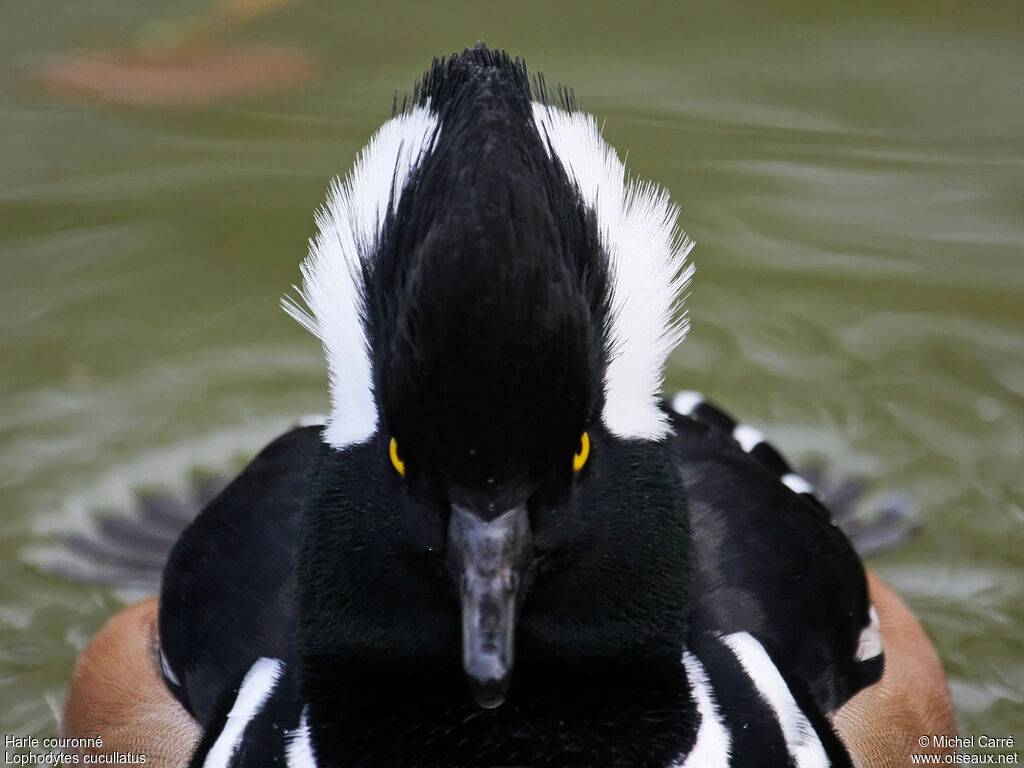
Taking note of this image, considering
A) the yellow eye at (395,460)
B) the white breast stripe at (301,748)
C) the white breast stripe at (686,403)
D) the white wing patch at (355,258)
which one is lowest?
the white breast stripe at (301,748)

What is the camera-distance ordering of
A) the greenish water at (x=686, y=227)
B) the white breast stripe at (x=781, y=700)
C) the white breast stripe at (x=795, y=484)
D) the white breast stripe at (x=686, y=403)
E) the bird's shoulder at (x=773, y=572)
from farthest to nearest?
the greenish water at (x=686, y=227) < the white breast stripe at (x=686, y=403) < the white breast stripe at (x=795, y=484) < the bird's shoulder at (x=773, y=572) < the white breast stripe at (x=781, y=700)

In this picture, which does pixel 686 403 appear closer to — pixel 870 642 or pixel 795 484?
pixel 795 484

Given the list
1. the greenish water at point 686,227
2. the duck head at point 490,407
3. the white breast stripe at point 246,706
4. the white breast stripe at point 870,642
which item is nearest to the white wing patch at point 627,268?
the duck head at point 490,407

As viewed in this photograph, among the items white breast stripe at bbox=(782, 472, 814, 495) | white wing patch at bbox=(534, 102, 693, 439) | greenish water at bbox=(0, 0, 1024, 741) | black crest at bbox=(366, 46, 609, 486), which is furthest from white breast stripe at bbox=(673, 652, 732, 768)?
greenish water at bbox=(0, 0, 1024, 741)

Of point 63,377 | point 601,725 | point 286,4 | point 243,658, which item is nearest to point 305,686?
point 243,658

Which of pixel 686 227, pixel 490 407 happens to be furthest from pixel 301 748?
pixel 686 227

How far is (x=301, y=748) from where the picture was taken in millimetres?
3730

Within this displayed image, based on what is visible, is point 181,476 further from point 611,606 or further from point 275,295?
point 611,606

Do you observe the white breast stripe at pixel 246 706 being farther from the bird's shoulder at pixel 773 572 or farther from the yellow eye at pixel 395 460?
the bird's shoulder at pixel 773 572

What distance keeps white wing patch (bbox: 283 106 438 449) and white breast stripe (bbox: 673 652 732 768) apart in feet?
3.54

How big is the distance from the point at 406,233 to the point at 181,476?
3202mm

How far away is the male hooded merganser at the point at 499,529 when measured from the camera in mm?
3025

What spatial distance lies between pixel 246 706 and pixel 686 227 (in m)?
3.64

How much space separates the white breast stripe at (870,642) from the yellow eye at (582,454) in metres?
1.65
